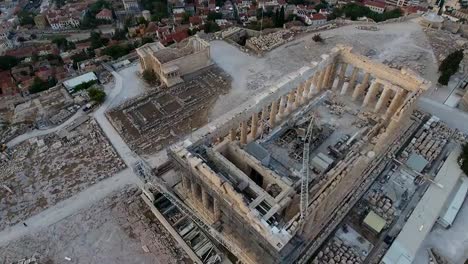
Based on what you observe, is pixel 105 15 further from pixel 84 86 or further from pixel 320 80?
pixel 320 80

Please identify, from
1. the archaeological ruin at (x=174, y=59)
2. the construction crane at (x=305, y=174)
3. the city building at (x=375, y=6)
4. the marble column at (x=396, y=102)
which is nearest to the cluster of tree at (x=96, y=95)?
the archaeological ruin at (x=174, y=59)

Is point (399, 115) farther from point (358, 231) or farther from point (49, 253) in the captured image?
point (49, 253)

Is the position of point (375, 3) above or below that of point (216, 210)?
below

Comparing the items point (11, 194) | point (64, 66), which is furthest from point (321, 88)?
point (64, 66)

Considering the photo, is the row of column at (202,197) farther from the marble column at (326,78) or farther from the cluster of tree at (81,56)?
the cluster of tree at (81,56)

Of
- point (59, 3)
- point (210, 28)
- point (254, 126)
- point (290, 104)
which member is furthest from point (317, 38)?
point (59, 3)

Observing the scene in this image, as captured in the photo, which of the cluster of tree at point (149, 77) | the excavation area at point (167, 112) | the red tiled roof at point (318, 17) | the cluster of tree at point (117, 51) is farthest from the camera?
the red tiled roof at point (318, 17)
